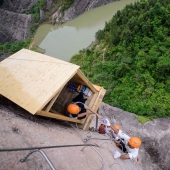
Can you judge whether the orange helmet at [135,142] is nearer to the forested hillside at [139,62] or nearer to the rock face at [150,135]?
the rock face at [150,135]

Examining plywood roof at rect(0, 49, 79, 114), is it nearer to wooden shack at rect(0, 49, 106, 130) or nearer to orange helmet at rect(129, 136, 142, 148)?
wooden shack at rect(0, 49, 106, 130)

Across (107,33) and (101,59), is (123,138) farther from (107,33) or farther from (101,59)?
(107,33)

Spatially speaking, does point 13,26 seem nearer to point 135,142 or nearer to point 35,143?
point 135,142

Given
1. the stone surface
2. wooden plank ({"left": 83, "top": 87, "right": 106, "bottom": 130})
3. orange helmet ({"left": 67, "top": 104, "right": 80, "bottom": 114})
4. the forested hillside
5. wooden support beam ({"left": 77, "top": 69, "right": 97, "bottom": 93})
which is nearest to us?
the stone surface

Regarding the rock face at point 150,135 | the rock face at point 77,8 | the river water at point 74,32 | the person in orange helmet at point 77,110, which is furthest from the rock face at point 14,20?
the person in orange helmet at point 77,110

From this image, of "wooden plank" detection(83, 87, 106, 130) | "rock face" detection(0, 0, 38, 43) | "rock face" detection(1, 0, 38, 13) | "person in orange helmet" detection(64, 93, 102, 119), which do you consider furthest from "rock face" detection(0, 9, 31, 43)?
"person in orange helmet" detection(64, 93, 102, 119)

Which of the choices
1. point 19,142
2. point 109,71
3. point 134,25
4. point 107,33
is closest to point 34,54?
point 19,142
